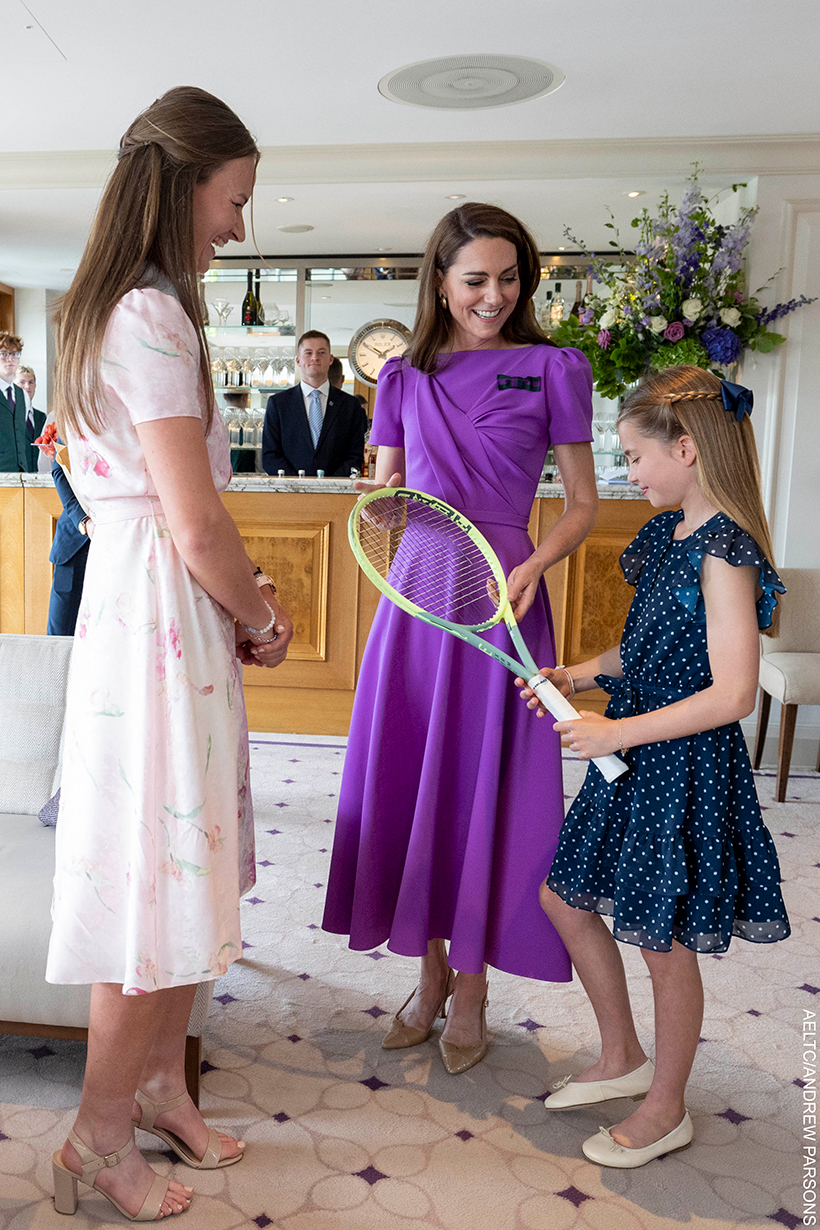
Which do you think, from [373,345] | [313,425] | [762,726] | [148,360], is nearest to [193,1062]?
[148,360]

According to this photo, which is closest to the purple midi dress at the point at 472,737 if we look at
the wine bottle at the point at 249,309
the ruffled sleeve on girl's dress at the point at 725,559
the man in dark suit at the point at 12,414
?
the ruffled sleeve on girl's dress at the point at 725,559

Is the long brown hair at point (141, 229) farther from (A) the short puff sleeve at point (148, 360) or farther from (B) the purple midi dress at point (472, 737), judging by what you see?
(B) the purple midi dress at point (472, 737)

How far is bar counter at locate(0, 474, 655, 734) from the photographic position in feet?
13.4

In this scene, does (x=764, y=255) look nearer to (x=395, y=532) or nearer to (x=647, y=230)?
(x=647, y=230)

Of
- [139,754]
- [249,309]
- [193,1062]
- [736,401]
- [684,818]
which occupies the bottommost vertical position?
[193,1062]

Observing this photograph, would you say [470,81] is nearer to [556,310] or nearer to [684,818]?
[556,310]

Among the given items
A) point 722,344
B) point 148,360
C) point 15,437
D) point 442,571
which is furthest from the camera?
point 15,437

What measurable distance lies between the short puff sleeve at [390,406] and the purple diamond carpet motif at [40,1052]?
4.45 feet

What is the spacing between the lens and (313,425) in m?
5.74

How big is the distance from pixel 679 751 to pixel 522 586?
1.26 feet

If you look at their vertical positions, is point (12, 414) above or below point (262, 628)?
above

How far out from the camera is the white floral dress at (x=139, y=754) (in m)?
1.29

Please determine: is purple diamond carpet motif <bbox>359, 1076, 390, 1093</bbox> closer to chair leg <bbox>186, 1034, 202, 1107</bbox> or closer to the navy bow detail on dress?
chair leg <bbox>186, 1034, 202, 1107</bbox>

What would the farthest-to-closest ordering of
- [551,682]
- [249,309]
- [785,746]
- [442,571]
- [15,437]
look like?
[249,309]
[15,437]
[785,746]
[442,571]
[551,682]
